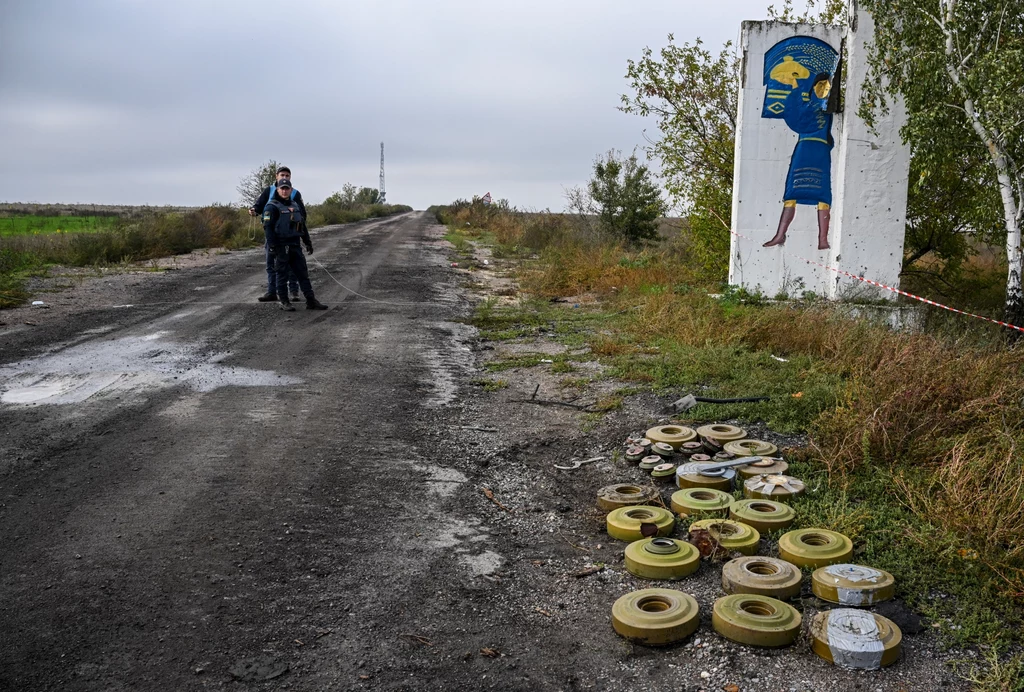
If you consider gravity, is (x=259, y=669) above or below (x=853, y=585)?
below

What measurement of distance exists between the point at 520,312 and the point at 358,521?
7.87 m

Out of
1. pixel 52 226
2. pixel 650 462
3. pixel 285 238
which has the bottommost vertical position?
pixel 650 462

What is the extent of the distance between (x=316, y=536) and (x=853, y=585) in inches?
109

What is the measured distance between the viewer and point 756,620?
3438 millimetres

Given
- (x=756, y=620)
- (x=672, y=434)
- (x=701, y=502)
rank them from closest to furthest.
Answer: (x=756, y=620), (x=701, y=502), (x=672, y=434)

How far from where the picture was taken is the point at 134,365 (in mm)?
7953

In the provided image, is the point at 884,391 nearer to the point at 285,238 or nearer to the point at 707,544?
the point at 707,544

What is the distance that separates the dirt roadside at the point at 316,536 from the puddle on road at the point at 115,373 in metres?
0.04

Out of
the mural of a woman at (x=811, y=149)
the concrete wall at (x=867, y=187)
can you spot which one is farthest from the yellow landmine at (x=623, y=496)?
the mural of a woman at (x=811, y=149)

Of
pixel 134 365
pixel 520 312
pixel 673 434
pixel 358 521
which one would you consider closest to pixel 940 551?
pixel 673 434

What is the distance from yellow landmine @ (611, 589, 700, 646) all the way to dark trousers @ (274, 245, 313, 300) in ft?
29.9

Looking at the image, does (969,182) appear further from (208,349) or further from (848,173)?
(208,349)

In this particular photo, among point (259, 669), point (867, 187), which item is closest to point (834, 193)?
point (867, 187)

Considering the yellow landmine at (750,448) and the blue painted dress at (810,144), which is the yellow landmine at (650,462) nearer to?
the yellow landmine at (750,448)
